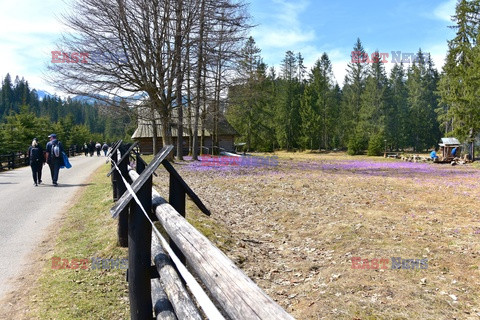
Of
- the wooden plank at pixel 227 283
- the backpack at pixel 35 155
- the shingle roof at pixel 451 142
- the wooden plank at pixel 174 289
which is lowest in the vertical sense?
the wooden plank at pixel 174 289

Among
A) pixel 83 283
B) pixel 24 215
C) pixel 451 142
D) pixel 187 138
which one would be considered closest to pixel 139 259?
pixel 83 283

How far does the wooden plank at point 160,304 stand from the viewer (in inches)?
123

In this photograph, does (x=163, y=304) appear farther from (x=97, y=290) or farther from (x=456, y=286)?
(x=456, y=286)

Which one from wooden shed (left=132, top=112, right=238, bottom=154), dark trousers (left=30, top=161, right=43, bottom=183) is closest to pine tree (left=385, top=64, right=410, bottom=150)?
wooden shed (left=132, top=112, right=238, bottom=154)

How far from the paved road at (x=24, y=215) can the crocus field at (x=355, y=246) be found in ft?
11.3

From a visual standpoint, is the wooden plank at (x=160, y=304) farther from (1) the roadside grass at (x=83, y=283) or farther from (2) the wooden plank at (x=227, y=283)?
(2) the wooden plank at (x=227, y=283)

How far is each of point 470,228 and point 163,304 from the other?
26.7 feet

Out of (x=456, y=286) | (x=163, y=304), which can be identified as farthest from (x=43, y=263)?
(x=456, y=286)

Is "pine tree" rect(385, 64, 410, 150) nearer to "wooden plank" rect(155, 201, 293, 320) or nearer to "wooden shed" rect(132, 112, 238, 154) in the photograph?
"wooden shed" rect(132, 112, 238, 154)

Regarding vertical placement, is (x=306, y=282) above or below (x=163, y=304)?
below

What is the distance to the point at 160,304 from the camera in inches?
→ 133

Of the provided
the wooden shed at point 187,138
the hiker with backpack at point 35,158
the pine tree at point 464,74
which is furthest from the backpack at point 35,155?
the pine tree at point 464,74

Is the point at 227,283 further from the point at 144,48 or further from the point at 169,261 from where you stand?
the point at 144,48

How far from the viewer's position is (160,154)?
3.05 m
